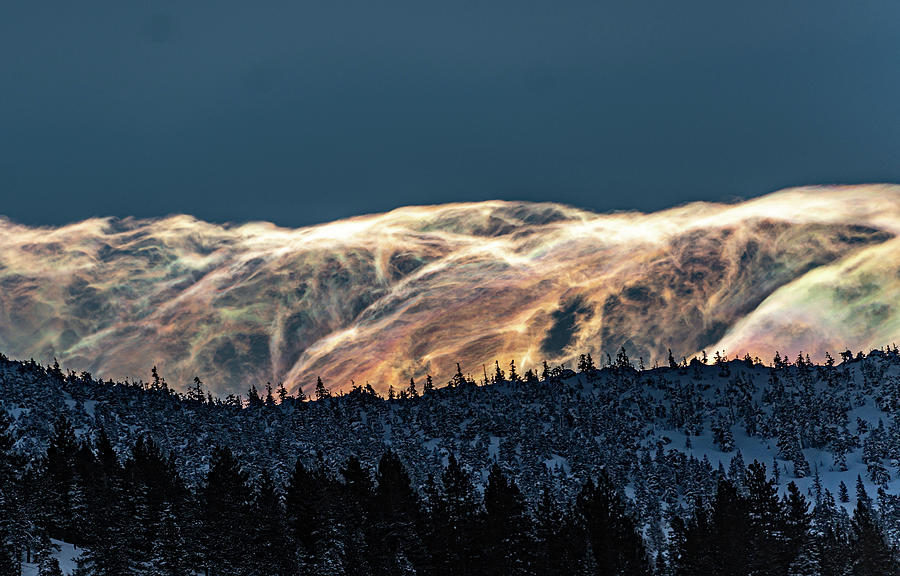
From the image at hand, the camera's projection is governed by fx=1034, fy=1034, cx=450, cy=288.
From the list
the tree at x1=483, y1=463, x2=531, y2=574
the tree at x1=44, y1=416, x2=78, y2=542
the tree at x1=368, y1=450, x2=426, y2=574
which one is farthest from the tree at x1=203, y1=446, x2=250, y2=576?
the tree at x1=483, y1=463, x2=531, y2=574

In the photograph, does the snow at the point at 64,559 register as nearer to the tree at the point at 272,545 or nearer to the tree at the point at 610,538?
the tree at the point at 272,545

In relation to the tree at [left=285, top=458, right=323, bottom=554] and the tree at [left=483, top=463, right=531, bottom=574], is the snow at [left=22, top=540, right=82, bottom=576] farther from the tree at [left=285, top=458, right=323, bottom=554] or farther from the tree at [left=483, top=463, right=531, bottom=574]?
the tree at [left=483, top=463, right=531, bottom=574]

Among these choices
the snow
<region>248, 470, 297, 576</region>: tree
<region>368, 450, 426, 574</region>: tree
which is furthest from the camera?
the snow

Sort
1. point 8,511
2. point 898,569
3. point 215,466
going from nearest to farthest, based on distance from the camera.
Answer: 1. point 8,511
2. point 215,466
3. point 898,569

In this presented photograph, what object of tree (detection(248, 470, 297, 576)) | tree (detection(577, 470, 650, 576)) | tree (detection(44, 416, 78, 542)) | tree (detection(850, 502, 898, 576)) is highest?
tree (detection(44, 416, 78, 542))

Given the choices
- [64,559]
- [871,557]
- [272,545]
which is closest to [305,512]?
[272,545]

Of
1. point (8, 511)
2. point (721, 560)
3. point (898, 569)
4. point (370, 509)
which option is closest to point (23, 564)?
point (8, 511)

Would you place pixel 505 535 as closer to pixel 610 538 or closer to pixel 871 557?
pixel 610 538

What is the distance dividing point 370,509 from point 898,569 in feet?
265

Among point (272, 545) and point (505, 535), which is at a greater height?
point (272, 545)

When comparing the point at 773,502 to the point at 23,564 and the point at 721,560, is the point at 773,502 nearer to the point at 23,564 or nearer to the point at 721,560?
the point at 721,560

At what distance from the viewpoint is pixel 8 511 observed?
4471 inches

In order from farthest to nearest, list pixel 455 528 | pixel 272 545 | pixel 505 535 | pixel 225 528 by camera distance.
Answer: pixel 272 545
pixel 455 528
pixel 225 528
pixel 505 535

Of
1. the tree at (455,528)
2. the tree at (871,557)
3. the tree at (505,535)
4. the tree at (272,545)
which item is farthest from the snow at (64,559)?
the tree at (871,557)
